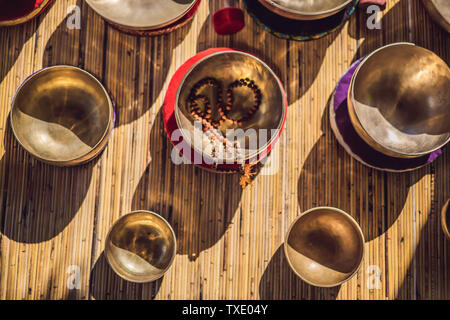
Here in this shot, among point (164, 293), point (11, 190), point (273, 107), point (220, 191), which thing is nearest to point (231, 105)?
point (273, 107)

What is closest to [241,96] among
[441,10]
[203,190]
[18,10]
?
[203,190]

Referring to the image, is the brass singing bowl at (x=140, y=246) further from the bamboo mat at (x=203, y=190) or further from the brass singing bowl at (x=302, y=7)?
the brass singing bowl at (x=302, y=7)

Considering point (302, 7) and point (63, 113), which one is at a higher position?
point (302, 7)

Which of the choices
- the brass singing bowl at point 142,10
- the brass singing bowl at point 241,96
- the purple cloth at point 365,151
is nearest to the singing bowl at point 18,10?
the brass singing bowl at point 142,10

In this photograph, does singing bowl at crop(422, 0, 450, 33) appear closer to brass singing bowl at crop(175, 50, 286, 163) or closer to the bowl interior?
the bowl interior

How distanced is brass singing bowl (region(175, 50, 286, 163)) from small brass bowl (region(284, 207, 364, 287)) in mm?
437

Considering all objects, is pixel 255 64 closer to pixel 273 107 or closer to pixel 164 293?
pixel 273 107

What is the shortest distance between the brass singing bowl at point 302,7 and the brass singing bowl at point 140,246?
45.4 inches

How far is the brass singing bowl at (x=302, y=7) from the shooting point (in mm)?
1701

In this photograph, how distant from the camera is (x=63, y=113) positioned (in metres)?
1.88

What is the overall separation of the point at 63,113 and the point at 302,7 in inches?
52.4

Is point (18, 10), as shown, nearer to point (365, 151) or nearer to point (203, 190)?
point (203, 190)

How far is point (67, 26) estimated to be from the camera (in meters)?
1.98

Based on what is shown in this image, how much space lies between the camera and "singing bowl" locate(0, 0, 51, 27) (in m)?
1.89
